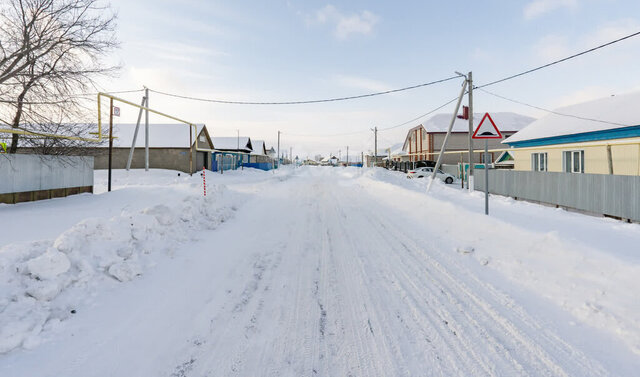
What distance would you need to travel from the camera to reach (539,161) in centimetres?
1605

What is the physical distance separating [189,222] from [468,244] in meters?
6.81

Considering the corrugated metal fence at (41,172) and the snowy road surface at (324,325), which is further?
the corrugated metal fence at (41,172)

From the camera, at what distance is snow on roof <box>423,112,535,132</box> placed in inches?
1618

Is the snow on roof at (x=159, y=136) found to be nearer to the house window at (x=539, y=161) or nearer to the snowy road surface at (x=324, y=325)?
the snowy road surface at (x=324, y=325)

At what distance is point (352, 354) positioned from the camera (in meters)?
2.82

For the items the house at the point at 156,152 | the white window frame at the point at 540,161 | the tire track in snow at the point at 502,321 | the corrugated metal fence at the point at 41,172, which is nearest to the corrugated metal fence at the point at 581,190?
the white window frame at the point at 540,161

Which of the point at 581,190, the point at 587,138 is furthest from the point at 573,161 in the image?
the point at 581,190

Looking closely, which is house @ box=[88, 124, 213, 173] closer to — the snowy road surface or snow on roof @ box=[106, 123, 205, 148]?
snow on roof @ box=[106, 123, 205, 148]

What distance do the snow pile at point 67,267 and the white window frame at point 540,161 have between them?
18.2 meters

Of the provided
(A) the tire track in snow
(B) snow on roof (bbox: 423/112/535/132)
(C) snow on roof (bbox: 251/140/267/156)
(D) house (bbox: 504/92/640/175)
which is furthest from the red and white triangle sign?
(C) snow on roof (bbox: 251/140/267/156)

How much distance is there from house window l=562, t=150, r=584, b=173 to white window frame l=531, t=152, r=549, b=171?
1.21m

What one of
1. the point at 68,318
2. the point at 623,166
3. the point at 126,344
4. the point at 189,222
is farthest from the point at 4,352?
the point at 623,166

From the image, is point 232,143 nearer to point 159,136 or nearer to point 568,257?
point 159,136

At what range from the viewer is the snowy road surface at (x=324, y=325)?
266 cm
